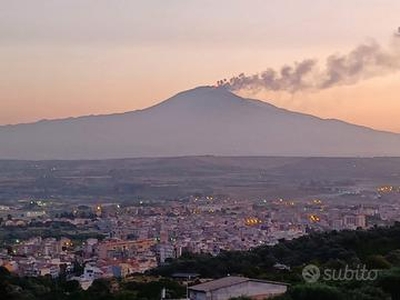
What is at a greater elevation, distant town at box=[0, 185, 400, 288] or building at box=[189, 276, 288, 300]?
building at box=[189, 276, 288, 300]

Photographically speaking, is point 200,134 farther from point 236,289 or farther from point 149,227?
point 236,289

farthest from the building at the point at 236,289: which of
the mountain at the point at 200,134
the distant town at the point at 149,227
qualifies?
→ the mountain at the point at 200,134

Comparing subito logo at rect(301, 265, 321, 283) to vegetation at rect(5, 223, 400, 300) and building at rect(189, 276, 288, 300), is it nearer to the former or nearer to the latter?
vegetation at rect(5, 223, 400, 300)

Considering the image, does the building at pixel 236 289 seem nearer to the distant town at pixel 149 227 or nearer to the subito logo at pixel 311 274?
the subito logo at pixel 311 274

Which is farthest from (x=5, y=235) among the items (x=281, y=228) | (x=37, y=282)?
(x=37, y=282)

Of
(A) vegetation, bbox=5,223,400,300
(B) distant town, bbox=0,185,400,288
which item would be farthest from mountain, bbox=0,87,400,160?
(A) vegetation, bbox=5,223,400,300

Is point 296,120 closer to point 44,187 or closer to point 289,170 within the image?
point 289,170
